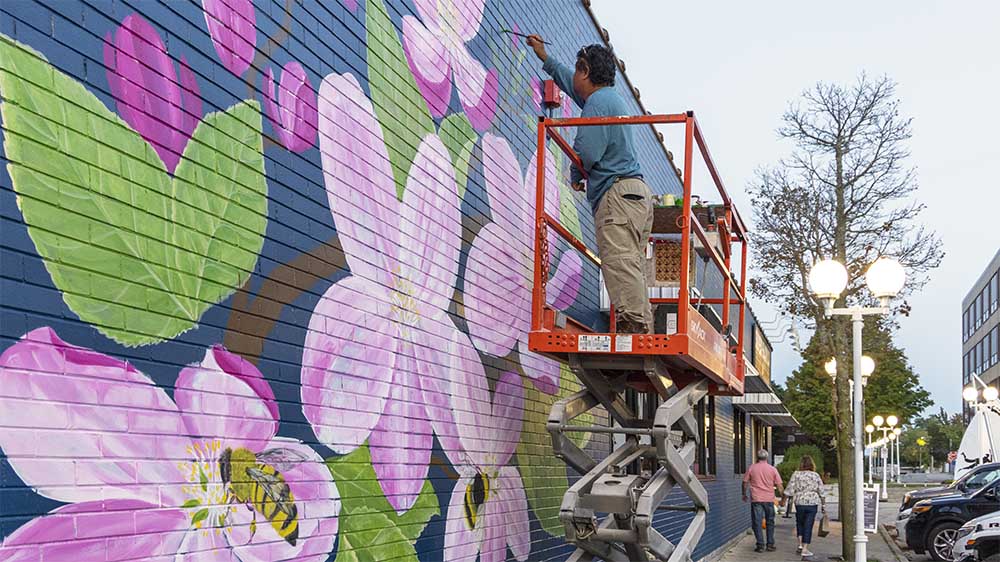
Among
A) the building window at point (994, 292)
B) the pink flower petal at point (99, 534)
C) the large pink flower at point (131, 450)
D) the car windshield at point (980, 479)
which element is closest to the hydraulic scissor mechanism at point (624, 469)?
the large pink flower at point (131, 450)

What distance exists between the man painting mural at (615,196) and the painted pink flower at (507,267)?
0.81 meters

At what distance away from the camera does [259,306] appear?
509 cm

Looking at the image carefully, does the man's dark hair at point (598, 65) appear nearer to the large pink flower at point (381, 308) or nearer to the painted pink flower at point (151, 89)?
the large pink flower at point (381, 308)

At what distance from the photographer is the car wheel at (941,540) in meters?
19.5

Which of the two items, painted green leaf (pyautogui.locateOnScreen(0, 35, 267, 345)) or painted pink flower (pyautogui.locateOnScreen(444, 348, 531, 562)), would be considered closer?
painted green leaf (pyautogui.locateOnScreen(0, 35, 267, 345))

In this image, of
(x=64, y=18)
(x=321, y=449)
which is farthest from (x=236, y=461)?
(x=64, y=18)

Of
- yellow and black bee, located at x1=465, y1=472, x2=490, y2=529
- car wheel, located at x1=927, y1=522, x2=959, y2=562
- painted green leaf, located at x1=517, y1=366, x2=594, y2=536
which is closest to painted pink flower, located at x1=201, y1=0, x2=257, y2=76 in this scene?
yellow and black bee, located at x1=465, y1=472, x2=490, y2=529

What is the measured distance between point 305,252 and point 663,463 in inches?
125

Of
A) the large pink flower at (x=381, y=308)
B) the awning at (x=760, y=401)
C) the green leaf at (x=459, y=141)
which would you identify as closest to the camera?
the large pink flower at (x=381, y=308)

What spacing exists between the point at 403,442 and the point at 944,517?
1623cm

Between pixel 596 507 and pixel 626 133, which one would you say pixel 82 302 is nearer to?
pixel 596 507

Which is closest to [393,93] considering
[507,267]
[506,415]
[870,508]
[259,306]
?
[259,306]

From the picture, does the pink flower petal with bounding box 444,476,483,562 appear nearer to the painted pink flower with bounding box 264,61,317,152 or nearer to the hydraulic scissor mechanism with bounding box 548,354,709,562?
the hydraulic scissor mechanism with bounding box 548,354,709,562

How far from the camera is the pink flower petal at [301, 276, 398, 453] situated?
5.58 m
